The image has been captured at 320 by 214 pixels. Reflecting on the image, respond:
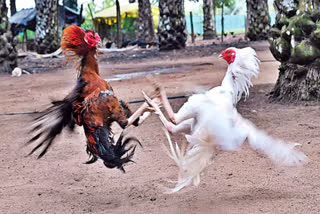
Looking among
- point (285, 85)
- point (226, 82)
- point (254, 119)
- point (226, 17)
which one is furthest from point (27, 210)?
point (226, 17)

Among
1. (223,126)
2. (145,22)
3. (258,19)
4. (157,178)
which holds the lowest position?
(157,178)

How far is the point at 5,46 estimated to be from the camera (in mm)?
14719

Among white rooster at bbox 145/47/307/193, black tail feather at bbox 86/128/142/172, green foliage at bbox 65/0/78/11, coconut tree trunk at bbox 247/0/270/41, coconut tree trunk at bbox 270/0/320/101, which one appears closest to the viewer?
white rooster at bbox 145/47/307/193

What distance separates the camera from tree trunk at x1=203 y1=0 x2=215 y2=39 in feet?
102

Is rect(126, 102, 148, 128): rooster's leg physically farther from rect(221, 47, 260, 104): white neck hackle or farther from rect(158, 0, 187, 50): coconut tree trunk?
rect(158, 0, 187, 50): coconut tree trunk

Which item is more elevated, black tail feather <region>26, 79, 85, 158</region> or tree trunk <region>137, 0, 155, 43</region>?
tree trunk <region>137, 0, 155, 43</region>

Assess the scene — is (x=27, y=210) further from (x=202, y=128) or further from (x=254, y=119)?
(x=254, y=119)

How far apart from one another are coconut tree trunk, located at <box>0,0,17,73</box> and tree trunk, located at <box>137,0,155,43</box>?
1290 cm

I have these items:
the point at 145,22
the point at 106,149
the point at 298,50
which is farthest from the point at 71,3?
the point at 106,149

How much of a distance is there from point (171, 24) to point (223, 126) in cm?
1576

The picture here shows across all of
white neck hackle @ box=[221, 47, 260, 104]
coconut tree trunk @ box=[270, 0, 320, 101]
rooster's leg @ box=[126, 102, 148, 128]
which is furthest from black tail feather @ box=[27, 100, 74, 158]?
coconut tree trunk @ box=[270, 0, 320, 101]

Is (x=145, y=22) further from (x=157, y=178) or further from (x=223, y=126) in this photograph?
(x=223, y=126)

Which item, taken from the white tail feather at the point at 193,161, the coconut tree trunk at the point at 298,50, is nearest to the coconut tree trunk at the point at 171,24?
the coconut tree trunk at the point at 298,50

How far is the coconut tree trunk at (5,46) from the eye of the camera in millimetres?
14750
